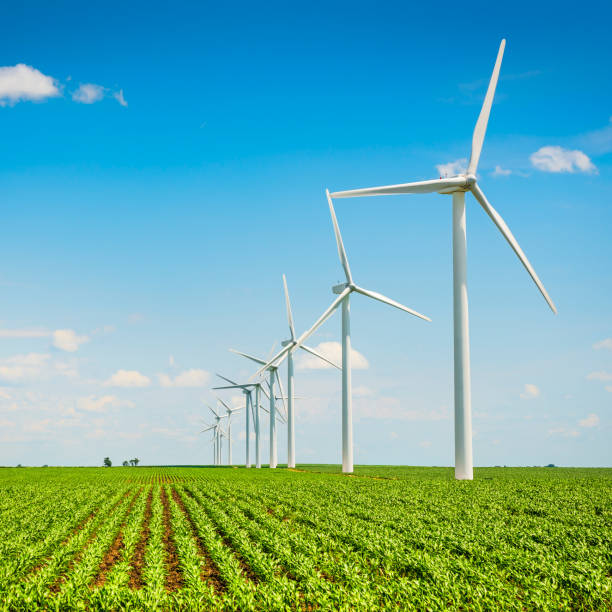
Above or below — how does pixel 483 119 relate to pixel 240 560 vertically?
above

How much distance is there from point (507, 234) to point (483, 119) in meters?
11.7

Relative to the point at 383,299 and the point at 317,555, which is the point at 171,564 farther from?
the point at 383,299

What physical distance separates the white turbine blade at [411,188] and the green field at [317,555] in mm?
30058

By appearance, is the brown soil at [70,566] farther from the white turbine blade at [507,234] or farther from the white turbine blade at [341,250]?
the white turbine blade at [341,250]

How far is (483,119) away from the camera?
58.1 m

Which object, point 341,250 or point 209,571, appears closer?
point 209,571

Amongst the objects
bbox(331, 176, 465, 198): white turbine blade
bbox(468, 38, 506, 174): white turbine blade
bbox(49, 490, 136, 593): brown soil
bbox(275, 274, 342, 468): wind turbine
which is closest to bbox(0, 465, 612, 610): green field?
bbox(49, 490, 136, 593): brown soil

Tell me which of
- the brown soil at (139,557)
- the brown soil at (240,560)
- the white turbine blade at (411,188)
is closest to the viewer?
the brown soil at (139,557)

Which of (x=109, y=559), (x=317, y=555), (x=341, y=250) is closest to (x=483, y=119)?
(x=341, y=250)

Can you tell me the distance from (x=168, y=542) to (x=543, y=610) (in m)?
15.7

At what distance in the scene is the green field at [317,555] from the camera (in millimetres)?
14820

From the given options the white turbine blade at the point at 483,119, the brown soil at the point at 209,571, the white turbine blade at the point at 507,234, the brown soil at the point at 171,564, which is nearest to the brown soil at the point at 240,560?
the brown soil at the point at 209,571

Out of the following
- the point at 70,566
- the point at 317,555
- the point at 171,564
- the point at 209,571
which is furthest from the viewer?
the point at 171,564

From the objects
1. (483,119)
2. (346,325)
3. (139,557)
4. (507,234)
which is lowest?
(139,557)
